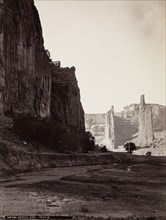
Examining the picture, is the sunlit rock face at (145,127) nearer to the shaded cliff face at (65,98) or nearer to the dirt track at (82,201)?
the shaded cliff face at (65,98)

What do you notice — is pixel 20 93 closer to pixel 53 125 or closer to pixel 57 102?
pixel 53 125

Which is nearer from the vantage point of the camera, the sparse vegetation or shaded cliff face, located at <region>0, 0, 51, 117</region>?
shaded cliff face, located at <region>0, 0, 51, 117</region>

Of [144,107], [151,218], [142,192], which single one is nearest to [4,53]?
[142,192]

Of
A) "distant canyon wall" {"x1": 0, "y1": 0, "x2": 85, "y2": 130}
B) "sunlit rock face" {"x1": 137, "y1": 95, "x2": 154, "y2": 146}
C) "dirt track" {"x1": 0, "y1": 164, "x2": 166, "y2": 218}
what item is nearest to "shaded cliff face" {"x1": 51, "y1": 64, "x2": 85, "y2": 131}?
"distant canyon wall" {"x1": 0, "y1": 0, "x2": 85, "y2": 130}

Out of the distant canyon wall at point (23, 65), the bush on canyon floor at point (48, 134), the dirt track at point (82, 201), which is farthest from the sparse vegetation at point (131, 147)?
the dirt track at point (82, 201)

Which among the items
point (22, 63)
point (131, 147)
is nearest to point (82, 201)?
point (22, 63)

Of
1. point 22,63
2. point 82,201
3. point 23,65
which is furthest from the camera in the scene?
point 23,65

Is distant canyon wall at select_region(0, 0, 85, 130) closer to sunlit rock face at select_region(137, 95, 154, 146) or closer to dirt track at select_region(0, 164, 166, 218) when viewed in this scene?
dirt track at select_region(0, 164, 166, 218)

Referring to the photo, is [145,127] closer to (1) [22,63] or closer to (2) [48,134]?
(1) [22,63]
